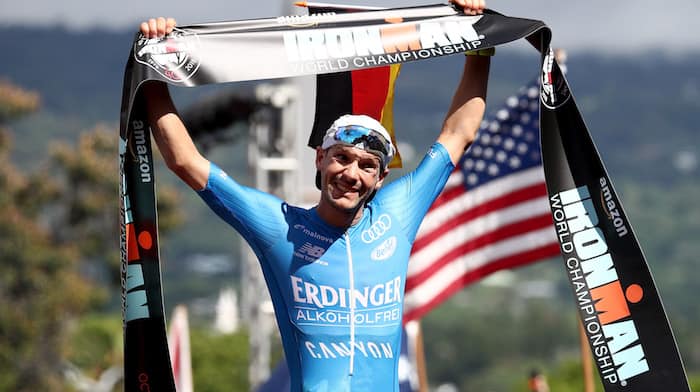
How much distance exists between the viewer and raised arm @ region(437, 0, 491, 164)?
616 centimetres

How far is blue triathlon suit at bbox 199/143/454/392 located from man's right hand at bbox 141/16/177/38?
0.59m

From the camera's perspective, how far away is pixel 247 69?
5.85 meters

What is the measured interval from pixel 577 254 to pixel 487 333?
133 metres

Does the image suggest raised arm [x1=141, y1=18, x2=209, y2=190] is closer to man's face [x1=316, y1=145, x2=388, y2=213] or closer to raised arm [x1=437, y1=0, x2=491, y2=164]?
man's face [x1=316, y1=145, x2=388, y2=213]

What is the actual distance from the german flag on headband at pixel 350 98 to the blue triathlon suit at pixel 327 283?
2.38ft

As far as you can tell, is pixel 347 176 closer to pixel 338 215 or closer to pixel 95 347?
pixel 338 215

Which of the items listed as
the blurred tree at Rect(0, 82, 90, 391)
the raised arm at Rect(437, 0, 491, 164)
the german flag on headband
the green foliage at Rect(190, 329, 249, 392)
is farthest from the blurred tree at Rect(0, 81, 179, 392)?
the raised arm at Rect(437, 0, 491, 164)

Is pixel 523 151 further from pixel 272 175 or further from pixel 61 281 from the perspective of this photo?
pixel 61 281

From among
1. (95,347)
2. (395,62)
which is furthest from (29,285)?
(395,62)

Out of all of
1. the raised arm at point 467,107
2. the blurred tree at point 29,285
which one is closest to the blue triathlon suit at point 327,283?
the raised arm at point 467,107

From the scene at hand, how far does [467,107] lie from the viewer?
20.5 ft

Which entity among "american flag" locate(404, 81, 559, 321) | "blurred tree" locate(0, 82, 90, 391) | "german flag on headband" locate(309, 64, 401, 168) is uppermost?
"blurred tree" locate(0, 82, 90, 391)

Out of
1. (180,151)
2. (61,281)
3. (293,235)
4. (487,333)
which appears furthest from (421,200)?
(487,333)

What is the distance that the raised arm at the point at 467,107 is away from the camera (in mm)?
6160
